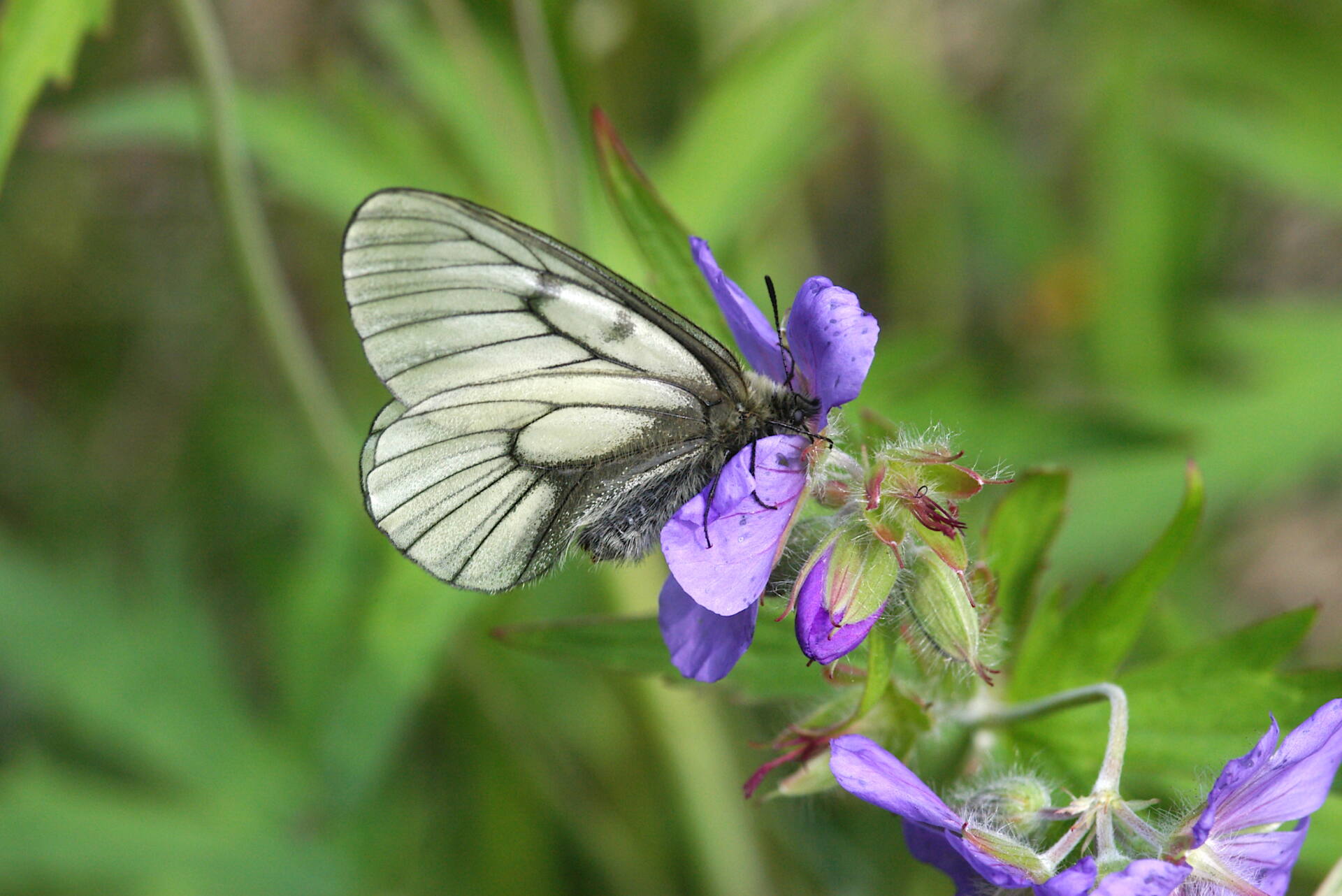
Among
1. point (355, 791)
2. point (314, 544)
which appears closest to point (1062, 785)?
point (355, 791)

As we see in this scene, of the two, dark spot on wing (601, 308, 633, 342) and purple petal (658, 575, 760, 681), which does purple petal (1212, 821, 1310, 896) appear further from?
dark spot on wing (601, 308, 633, 342)

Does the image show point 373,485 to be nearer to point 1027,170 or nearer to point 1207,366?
point 1207,366

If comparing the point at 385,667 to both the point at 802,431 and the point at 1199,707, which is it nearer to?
the point at 802,431

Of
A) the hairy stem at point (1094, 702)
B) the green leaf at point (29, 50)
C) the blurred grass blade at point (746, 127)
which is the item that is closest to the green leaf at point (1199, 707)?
the hairy stem at point (1094, 702)

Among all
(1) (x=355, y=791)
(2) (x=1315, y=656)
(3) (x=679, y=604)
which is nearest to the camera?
(3) (x=679, y=604)

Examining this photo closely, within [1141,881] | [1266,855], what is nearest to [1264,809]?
[1266,855]
